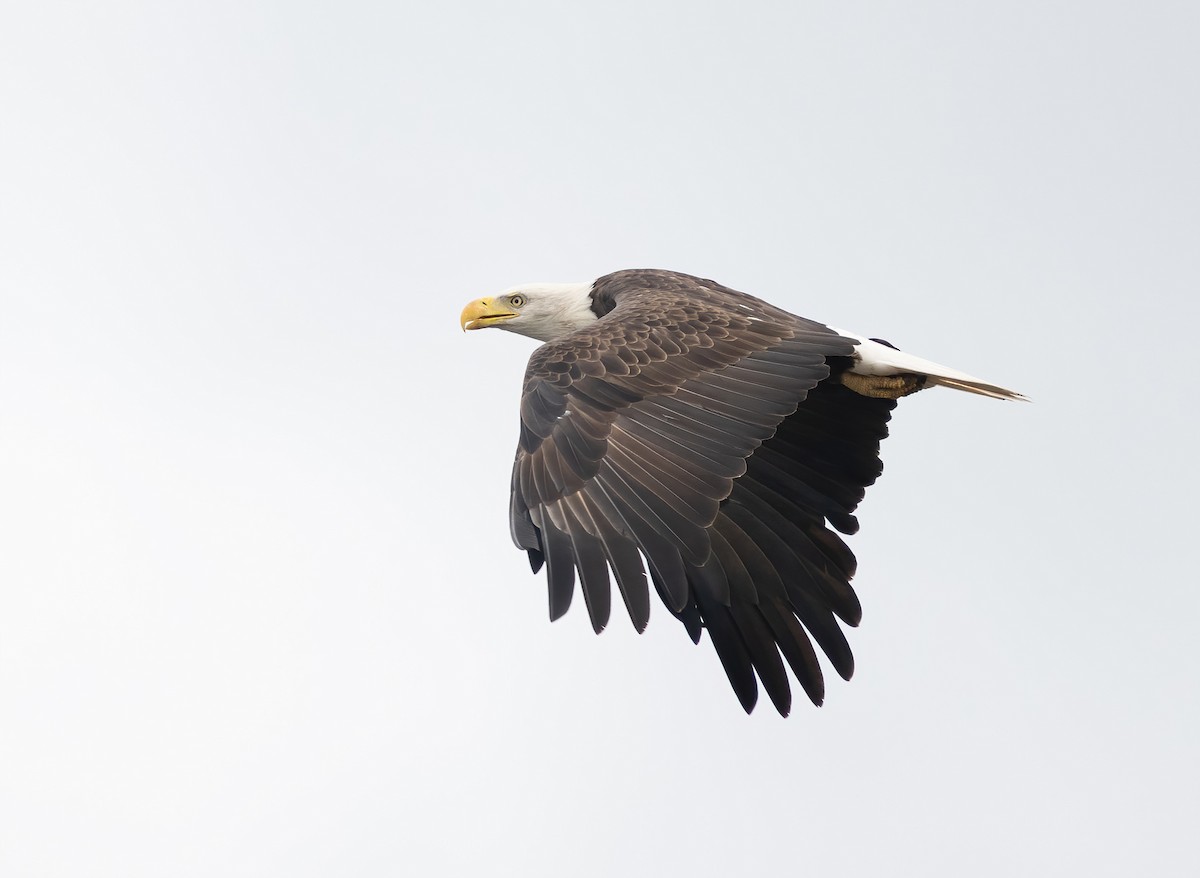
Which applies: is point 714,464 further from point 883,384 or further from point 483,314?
point 483,314

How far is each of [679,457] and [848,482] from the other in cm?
177

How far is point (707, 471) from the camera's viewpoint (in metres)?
8.13

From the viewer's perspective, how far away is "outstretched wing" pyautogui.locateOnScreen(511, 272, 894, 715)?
7945mm

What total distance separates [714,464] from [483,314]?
4.02 m

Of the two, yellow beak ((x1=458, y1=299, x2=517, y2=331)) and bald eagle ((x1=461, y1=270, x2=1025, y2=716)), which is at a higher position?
yellow beak ((x1=458, y1=299, x2=517, y2=331))

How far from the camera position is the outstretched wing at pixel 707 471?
795 centimetres

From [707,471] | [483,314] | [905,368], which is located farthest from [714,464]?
[483,314]

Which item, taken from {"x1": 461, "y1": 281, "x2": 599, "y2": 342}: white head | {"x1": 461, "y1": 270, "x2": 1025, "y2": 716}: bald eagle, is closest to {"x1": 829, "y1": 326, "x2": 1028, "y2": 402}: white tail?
{"x1": 461, "y1": 270, "x2": 1025, "y2": 716}: bald eagle

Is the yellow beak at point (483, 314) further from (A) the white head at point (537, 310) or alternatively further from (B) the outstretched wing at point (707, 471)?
(B) the outstretched wing at point (707, 471)

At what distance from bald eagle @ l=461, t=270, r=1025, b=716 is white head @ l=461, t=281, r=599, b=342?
2.23 feet

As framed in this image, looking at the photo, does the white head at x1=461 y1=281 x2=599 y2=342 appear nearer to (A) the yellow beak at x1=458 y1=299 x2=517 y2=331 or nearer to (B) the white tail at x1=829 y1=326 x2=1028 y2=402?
(A) the yellow beak at x1=458 y1=299 x2=517 y2=331

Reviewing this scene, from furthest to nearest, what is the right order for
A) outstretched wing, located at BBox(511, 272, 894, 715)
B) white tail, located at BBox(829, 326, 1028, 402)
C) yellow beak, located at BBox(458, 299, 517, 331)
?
yellow beak, located at BBox(458, 299, 517, 331), white tail, located at BBox(829, 326, 1028, 402), outstretched wing, located at BBox(511, 272, 894, 715)

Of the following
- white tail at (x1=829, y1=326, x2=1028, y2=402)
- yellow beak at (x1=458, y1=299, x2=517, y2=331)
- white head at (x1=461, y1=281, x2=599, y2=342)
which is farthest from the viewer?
yellow beak at (x1=458, y1=299, x2=517, y2=331)

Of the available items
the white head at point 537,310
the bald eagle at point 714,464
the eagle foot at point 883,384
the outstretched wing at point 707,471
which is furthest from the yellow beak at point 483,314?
the eagle foot at point 883,384
